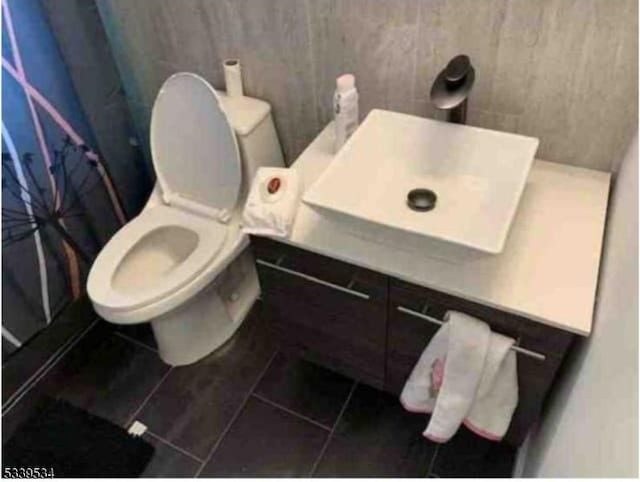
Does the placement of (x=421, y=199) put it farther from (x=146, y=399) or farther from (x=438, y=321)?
(x=146, y=399)

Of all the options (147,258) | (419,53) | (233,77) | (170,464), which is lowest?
(170,464)

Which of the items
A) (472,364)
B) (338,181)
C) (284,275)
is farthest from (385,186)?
(472,364)

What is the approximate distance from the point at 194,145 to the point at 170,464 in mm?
949

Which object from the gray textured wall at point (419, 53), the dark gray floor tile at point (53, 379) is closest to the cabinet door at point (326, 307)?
the gray textured wall at point (419, 53)

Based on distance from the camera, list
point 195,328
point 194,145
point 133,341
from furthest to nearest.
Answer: point 133,341 < point 195,328 < point 194,145

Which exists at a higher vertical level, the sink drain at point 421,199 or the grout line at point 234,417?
the sink drain at point 421,199

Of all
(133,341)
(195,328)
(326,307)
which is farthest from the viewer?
(133,341)

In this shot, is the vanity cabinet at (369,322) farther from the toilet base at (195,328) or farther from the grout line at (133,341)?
the grout line at (133,341)

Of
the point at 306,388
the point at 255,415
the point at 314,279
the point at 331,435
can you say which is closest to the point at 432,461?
the point at 331,435

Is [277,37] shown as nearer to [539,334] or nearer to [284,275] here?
[284,275]

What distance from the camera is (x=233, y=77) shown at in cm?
148

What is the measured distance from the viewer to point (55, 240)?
1.59 meters

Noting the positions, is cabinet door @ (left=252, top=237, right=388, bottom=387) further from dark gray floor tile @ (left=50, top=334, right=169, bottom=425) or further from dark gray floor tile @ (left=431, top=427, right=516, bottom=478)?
dark gray floor tile @ (left=50, top=334, right=169, bottom=425)

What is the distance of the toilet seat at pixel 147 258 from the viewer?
1423 mm
